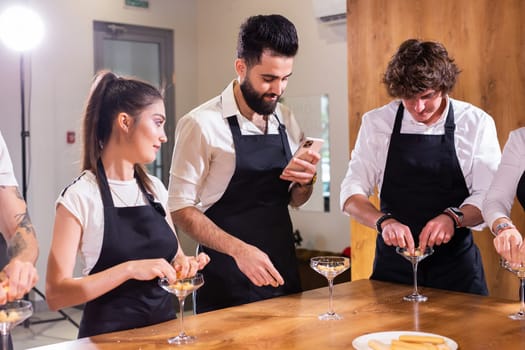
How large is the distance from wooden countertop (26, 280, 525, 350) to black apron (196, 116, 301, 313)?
A: 0.32 meters

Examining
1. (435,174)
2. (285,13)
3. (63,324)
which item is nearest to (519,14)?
(435,174)

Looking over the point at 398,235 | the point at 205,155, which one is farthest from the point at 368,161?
the point at 205,155

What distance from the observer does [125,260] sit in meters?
2.28

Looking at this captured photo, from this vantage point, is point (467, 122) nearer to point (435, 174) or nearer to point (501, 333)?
point (435, 174)

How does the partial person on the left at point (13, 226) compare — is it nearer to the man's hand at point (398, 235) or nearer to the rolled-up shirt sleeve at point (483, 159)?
the man's hand at point (398, 235)

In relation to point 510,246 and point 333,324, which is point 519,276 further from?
point 333,324

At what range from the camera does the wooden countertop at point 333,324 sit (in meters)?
1.94

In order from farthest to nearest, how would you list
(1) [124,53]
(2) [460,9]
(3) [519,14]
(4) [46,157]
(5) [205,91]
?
(5) [205,91], (1) [124,53], (4) [46,157], (2) [460,9], (3) [519,14]

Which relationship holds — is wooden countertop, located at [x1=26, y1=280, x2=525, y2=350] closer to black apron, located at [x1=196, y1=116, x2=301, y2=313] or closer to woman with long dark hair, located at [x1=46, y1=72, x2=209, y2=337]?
woman with long dark hair, located at [x1=46, y1=72, x2=209, y2=337]

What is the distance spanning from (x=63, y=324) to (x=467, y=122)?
13.8ft

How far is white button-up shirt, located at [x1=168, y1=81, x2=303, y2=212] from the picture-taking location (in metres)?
2.80

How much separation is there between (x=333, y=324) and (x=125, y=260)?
69cm

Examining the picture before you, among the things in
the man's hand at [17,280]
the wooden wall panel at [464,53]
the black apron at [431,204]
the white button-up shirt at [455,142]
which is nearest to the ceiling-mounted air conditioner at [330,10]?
the wooden wall panel at [464,53]

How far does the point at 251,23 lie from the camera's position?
275 cm
